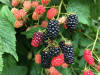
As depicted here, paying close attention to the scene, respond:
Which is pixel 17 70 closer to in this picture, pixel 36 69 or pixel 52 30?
pixel 36 69

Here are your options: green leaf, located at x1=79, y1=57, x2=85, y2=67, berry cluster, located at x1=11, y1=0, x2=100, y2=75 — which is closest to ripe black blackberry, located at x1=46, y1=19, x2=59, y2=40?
berry cluster, located at x1=11, y1=0, x2=100, y2=75

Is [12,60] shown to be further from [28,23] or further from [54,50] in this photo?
[54,50]

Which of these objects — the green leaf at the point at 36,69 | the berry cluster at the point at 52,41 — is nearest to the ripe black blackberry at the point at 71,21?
the berry cluster at the point at 52,41

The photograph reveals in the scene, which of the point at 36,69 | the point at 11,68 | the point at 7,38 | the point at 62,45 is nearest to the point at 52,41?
the point at 62,45

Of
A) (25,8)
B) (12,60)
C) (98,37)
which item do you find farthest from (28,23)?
(98,37)

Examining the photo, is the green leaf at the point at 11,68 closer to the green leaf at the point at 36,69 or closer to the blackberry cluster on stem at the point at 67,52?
the green leaf at the point at 36,69

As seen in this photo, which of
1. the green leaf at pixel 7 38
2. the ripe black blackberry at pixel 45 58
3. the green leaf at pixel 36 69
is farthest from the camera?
the green leaf at pixel 36 69
